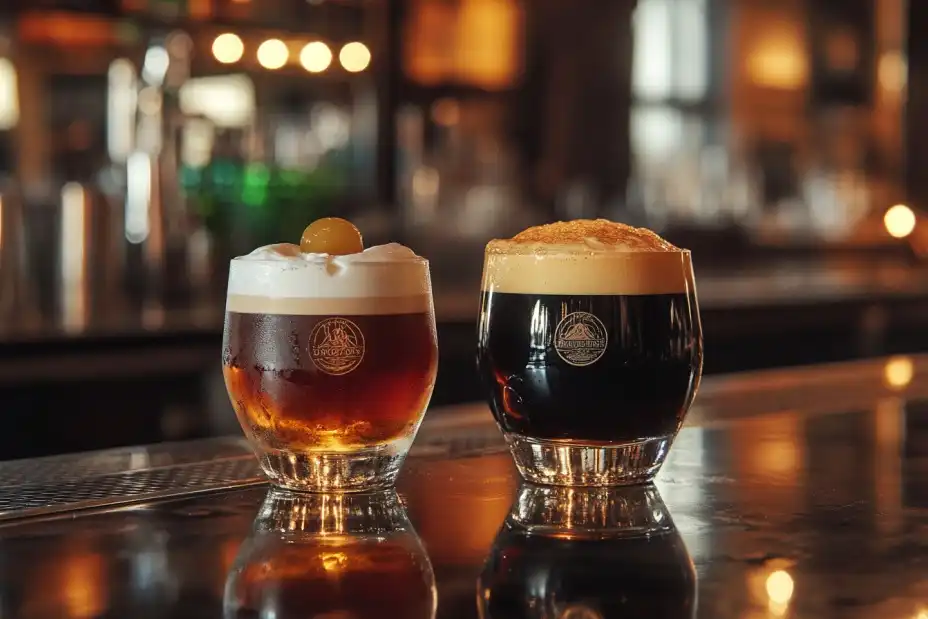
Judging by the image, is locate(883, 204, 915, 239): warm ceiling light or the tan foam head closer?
the tan foam head

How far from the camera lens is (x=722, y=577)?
59 centimetres

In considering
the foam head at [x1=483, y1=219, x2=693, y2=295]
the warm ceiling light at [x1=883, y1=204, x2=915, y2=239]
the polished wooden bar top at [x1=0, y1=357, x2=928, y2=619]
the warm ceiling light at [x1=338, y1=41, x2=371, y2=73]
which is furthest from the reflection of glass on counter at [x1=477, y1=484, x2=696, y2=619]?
the warm ceiling light at [x1=883, y1=204, x2=915, y2=239]

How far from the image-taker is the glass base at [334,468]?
0.82m

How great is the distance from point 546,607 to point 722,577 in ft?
0.31

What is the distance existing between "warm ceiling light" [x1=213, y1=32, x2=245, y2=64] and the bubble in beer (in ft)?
10.5

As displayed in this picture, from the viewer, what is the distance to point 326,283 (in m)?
0.82

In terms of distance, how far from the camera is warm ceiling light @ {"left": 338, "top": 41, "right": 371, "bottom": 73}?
4.21 m

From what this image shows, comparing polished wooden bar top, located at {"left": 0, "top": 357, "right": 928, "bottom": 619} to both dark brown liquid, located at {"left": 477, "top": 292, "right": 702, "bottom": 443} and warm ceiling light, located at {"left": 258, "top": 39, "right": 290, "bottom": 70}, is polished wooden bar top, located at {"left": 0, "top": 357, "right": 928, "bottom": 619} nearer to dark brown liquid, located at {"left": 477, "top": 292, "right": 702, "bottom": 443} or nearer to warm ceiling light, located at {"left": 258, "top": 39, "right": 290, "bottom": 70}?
dark brown liquid, located at {"left": 477, "top": 292, "right": 702, "bottom": 443}

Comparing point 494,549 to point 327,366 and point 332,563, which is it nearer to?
point 332,563

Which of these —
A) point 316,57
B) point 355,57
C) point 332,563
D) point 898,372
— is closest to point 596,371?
point 332,563

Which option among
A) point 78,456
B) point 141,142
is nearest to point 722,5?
point 141,142

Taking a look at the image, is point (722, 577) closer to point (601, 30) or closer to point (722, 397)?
point (722, 397)

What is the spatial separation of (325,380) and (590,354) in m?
0.16

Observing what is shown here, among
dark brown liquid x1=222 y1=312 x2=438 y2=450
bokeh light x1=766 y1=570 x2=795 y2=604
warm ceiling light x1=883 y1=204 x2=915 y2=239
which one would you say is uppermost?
dark brown liquid x1=222 y1=312 x2=438 y2=450
